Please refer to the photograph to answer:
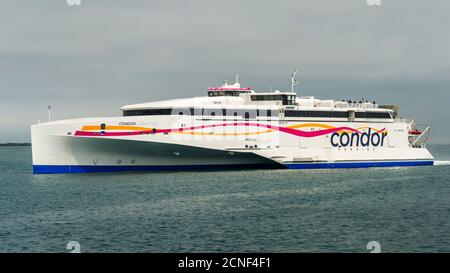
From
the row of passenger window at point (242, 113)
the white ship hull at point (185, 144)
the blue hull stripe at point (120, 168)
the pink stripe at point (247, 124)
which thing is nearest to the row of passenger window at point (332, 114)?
the row of passenger window at point (242, 113)

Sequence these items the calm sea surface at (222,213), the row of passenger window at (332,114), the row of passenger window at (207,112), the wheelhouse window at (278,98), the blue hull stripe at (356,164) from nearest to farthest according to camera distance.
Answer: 1. the calm sea surface at (222,213)
2. the row of passenger window at (207,112)
3. the blue hull stripe at (356,164)
4. the row of passenger window at (332,114)
5. the wheelhouse window at (278,98)

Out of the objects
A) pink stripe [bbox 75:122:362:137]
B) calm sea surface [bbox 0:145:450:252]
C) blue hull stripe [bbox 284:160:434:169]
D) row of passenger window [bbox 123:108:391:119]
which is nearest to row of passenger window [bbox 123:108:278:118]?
row of passenger window [bbox 123:108:391:119]

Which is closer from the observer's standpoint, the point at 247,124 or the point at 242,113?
the point at 247,124

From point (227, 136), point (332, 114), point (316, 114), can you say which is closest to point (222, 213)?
point (227, 136)

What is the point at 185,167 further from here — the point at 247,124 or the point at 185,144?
the point at 247,124

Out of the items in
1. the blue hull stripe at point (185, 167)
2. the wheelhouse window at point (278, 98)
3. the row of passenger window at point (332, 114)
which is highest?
the wheelhouse window at point (278, 98)

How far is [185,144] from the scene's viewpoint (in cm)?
4397

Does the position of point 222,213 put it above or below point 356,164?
below

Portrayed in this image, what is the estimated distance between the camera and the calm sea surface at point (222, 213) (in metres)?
22.8

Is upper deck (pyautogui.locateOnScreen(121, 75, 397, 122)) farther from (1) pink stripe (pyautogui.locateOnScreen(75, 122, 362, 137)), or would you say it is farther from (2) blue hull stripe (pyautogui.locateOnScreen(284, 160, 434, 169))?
(2) blue hull stripe (pyautogui.locateOnScreen(284, 160, 434, 169))

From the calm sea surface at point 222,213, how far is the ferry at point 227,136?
1.65 m

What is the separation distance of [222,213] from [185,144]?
15581mm

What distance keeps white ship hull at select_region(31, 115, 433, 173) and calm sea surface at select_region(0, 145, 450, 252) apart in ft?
4.79

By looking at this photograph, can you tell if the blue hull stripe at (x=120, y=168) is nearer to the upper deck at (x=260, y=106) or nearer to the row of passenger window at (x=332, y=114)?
the upper deck at (x=260, y=106)
